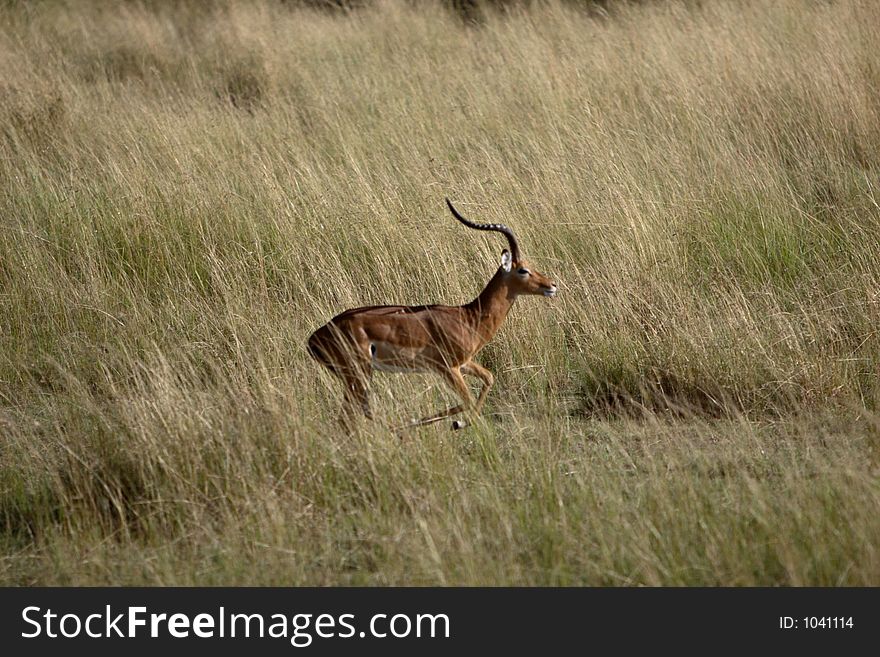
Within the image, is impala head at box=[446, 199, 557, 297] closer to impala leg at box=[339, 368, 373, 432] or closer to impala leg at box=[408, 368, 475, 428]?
impala leg at box=[408, 368, 475, 428]

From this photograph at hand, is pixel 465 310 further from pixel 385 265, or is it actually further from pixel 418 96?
pixel 418 96

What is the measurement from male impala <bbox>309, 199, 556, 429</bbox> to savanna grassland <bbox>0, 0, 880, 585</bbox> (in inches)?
6.1

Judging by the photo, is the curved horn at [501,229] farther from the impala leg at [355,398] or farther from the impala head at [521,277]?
the impala leg at [355,398]

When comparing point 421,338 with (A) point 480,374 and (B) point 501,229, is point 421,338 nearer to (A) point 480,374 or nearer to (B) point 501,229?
(A) point 480,374

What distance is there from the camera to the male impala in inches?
167

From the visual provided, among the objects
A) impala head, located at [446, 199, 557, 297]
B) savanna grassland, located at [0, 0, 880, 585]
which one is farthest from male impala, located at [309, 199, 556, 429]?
savanna grassland, located at [0, 0, 880, 585]

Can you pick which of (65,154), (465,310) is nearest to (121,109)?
(65,154)

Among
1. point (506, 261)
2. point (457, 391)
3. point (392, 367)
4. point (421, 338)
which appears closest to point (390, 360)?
point (392, 367)

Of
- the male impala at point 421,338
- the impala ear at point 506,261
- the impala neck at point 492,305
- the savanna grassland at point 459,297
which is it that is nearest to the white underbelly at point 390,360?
the male impala at point 421,338

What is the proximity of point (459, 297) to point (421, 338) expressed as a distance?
57.9 inches

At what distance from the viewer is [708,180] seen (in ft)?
22.6

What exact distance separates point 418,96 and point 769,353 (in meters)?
4.44

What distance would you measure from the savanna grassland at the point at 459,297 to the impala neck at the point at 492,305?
0.43 m

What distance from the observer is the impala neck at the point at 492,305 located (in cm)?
461
